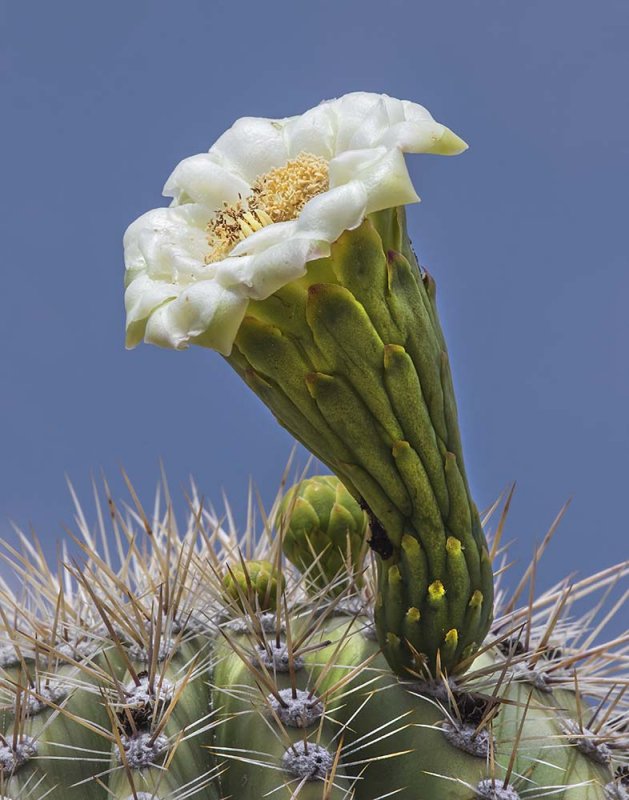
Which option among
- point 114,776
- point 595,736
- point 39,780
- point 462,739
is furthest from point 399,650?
point 39,780

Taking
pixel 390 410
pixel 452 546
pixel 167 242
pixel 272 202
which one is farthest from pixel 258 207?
pixel 452 546

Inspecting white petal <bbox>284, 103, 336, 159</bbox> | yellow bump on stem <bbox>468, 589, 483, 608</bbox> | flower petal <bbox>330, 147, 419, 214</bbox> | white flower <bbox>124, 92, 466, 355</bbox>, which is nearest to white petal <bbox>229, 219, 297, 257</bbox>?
white flower <bbox>124, 92, 466, 355</bbox>

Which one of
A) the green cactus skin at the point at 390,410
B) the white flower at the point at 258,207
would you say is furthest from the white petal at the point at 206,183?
the green cactus skin at the point at 390,410

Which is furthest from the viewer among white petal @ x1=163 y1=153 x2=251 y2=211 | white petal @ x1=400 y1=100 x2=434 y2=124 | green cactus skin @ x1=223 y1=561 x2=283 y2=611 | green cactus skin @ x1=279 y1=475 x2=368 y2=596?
green cactus skin @ x1=279 y1=475 x2=368 y2=596

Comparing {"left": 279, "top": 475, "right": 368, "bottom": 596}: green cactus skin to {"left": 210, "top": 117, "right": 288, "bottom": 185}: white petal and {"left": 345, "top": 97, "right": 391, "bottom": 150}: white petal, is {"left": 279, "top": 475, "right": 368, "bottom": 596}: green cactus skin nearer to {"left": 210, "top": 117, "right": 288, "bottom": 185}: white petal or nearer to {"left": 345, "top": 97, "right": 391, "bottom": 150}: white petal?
{"left": 210, "top": 117, "right": 288, "bottom": 185}: white petal

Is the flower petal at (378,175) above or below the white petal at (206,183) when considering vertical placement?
below

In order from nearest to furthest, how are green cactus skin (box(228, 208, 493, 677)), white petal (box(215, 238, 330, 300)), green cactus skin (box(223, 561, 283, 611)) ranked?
1. white petal (box(215, 238, 330, 300))
2. green cactus skin (box(228, 208, 493, 677))
3. green cactus skin (box(223, 561, 283, 611))

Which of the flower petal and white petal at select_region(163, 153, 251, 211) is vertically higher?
white petal at select_region(163, 153, 251, 211)

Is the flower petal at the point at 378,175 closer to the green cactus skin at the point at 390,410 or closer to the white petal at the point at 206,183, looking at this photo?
the green cactus skin at the point at 390,410
